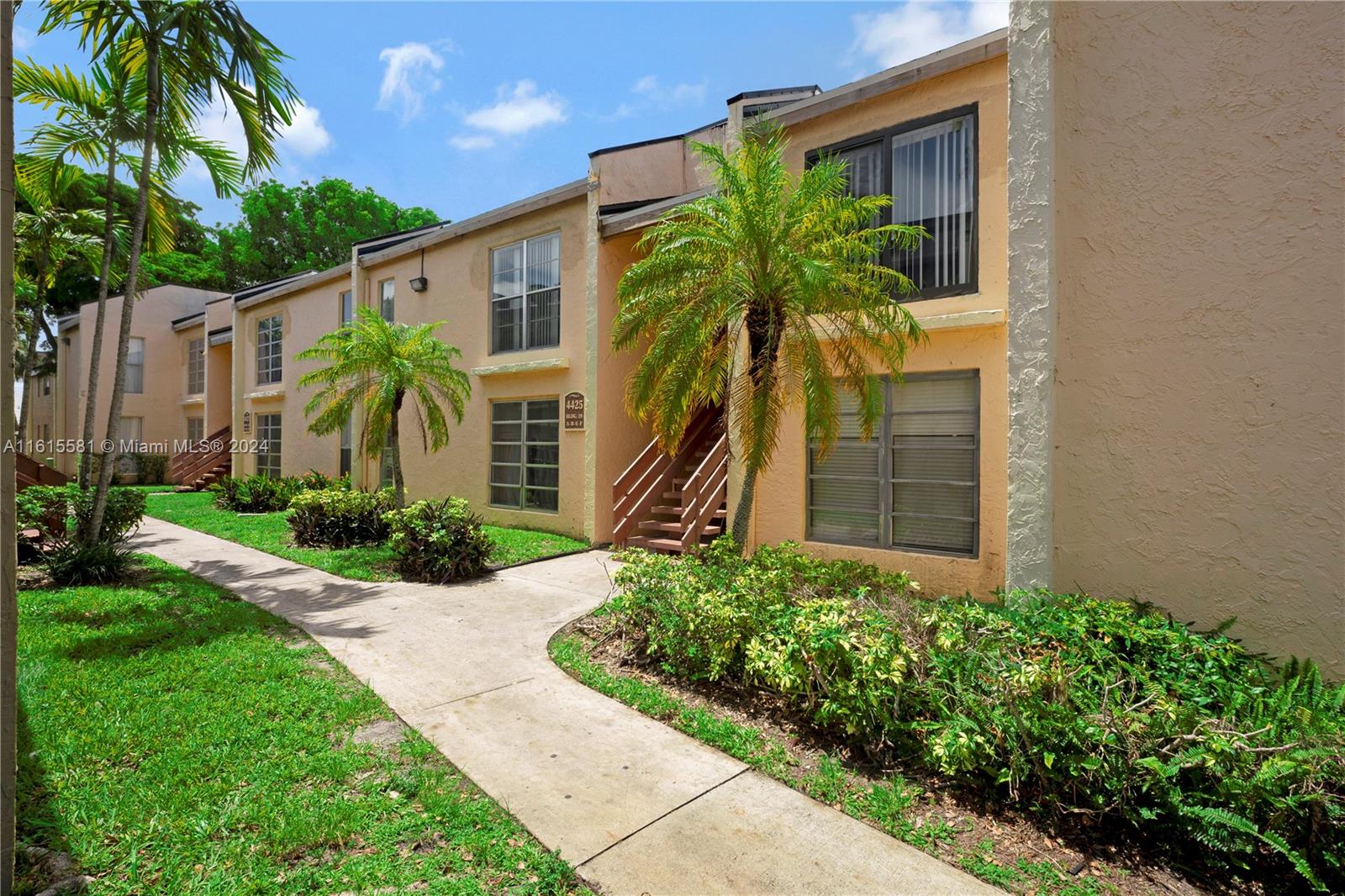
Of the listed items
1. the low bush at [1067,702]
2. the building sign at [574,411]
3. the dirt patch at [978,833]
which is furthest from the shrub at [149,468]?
the dirt patch at [978,833]

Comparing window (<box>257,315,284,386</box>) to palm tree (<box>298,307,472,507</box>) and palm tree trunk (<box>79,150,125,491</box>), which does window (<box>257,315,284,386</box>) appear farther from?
palm tree trunk (<box>79,150,125,491</box>)

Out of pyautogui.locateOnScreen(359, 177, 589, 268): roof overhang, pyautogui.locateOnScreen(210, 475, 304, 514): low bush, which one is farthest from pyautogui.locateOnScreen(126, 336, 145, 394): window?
pyautogui.locateOnScreen(359, 177, 589, 268): roof overhang

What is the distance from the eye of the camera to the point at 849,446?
8102mm

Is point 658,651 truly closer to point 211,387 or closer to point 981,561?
point 981,561

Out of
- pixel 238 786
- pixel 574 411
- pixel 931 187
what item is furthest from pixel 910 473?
pixel 238 786

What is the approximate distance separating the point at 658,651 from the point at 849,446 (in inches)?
152

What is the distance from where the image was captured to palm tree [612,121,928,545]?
19.8 ft

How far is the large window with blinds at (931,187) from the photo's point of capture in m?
7.34

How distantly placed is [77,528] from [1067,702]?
1119 centimetres

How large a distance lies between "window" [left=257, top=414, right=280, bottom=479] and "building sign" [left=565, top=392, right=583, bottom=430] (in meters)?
12.3

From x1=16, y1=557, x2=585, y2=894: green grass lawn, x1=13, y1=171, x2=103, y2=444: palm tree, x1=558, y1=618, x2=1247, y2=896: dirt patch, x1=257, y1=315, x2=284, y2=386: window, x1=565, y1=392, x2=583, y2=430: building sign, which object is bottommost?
x1=558, y1=618, x2=1247, y2=896: dirt patch

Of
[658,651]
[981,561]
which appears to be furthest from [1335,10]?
[658,651]

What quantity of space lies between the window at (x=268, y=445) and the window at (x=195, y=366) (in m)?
7.22

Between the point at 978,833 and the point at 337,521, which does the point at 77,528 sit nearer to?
the point at 337,521
